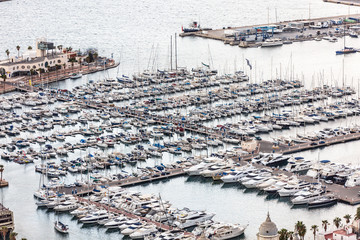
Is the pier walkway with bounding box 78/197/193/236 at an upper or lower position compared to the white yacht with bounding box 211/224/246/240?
upper

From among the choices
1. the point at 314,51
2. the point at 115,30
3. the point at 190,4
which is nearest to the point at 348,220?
the point at 314,51

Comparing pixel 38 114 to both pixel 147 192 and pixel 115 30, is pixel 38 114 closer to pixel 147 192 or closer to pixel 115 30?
pixel 147 192

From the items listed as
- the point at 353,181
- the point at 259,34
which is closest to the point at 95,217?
the point at 353,181

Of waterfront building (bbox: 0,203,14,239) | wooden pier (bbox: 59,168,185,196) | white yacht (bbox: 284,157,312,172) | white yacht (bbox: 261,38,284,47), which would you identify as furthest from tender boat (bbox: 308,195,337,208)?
white yacht (bbox: 261,38,284,47)

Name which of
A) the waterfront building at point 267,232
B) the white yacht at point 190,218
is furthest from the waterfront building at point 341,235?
the white yacht at point 190,218

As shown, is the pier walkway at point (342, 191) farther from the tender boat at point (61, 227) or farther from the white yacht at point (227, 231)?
the tender boat at point (61, 227)

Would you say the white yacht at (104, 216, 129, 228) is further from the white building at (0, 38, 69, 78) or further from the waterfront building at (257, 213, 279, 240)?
the white building at (0, 38, 69, 78)

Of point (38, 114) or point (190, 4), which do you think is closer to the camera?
point (38, 114)

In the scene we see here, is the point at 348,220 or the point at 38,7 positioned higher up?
the point at 38,7

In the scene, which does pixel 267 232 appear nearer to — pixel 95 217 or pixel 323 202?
pixel 95 217
